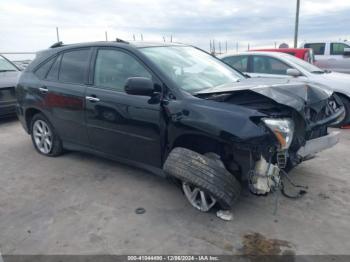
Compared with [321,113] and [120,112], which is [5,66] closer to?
[120,112]

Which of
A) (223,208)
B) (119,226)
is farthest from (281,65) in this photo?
(119,226)

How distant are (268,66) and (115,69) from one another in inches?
188

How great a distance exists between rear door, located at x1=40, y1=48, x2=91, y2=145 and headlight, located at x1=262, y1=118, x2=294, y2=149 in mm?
2402

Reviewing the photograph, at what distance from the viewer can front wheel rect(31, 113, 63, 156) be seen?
4969mm

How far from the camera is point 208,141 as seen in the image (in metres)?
3.26

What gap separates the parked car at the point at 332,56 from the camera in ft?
40.0

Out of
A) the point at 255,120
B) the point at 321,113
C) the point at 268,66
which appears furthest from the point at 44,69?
the point at 268,66

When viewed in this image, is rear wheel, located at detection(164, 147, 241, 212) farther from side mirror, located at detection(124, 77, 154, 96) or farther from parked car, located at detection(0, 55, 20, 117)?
parked car, located at detection(0, 55, 20, 117)

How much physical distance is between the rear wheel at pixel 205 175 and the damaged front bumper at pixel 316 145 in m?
0.75

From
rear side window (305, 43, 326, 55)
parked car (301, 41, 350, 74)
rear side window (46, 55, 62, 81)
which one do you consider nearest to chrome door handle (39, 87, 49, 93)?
rear side window (46, 55, 62, 81)

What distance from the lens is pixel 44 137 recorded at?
5.15 meters

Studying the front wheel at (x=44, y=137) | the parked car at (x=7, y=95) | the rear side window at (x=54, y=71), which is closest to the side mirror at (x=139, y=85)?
the rear side window at (x=54, y=71)

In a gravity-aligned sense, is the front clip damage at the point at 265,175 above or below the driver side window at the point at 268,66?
below

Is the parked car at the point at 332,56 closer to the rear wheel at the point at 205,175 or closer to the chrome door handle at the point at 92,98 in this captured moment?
the chrome door handle at the point at 92,98
